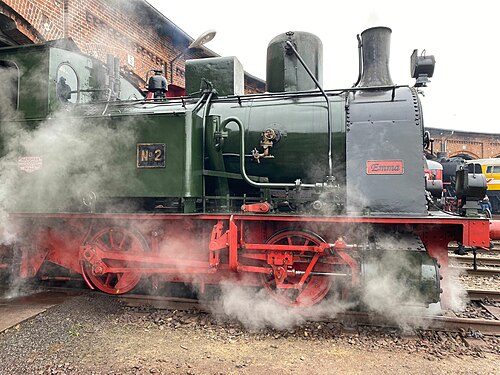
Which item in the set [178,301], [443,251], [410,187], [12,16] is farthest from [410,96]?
[12,16]

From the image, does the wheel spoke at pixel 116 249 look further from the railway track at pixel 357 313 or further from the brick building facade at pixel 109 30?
the brick building facade at pixel 109 30

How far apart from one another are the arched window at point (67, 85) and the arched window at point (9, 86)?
552 millimetres

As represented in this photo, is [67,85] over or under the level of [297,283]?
over

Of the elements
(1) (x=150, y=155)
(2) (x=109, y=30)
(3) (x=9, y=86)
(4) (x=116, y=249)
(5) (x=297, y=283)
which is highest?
(2) (x=109, y=30)

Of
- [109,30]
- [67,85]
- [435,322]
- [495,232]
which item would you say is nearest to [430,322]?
[435,322]

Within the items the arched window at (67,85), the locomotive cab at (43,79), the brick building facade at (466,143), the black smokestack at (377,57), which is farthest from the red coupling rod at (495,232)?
the brick building facade at (466,143)

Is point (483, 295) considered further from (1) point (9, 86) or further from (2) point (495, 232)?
(1) point (9, 86)

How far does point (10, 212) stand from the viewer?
4.45m

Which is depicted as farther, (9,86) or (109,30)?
(109,30)

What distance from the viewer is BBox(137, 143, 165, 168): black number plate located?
3979mm

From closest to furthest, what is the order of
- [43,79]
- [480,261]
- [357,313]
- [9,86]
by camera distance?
[357,313] → [43,79] → [9,86] → [480,261]

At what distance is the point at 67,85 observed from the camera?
4785 millimetres

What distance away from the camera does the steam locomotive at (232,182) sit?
3.71m

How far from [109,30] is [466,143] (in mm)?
27085
